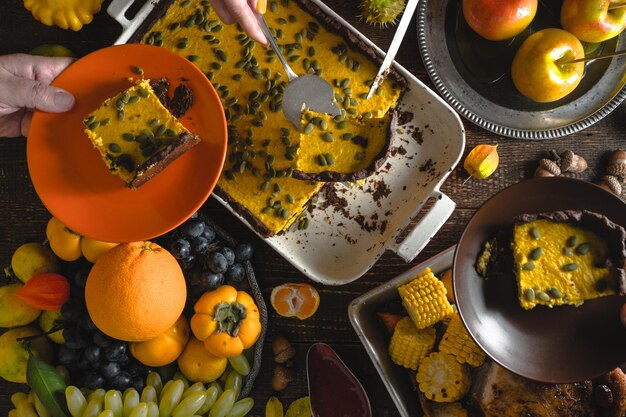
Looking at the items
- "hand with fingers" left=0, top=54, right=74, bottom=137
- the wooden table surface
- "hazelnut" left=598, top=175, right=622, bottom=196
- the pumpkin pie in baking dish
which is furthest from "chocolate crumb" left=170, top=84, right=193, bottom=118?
"hazelnut" left=598, top=175, right=622, bottom=196

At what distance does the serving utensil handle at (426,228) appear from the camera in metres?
1.86

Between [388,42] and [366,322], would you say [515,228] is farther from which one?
[388,42]

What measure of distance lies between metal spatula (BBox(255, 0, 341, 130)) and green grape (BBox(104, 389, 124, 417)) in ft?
3.58

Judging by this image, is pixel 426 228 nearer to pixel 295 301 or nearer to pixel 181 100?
pixel 295 301

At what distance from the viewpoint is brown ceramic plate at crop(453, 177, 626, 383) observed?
158 cm

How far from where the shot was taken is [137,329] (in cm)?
170

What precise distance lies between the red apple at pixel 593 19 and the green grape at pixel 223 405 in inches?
69.0

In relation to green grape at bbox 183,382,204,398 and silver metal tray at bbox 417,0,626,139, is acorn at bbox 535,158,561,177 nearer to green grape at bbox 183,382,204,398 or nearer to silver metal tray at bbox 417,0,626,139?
silver metal tray at bbox 417,0,626,139

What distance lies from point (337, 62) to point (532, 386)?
1251 mm

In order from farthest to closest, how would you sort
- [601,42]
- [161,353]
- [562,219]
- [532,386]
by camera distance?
[601,42]
[161,353]
[532,386]
[562,219]

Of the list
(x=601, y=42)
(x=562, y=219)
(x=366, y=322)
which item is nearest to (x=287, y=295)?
(x=366, y=322)

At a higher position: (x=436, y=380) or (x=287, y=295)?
(x=436, y=380)

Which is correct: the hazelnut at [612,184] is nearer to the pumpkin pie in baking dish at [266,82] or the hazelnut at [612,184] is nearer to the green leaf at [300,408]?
the pumpkin pie in baking dish at [266,82]

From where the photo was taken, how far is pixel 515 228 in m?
1.60
